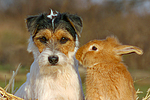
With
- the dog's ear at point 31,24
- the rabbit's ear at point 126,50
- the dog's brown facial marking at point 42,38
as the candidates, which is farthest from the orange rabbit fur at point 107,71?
the dog's ear at point 31,24

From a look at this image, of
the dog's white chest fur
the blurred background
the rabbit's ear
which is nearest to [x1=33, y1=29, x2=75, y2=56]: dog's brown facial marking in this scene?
the dog's white chest fur

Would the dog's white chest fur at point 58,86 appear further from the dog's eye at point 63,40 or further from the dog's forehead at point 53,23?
the dog's forehead at point 53,23

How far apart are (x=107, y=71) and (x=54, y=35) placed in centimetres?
139

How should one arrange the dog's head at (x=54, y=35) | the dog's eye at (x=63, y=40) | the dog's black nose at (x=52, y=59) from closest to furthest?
the dog's black nose at (x=52, y=59)
the dog's head at (x=54, y=35)
the dog's eye at (x=63, y=40)

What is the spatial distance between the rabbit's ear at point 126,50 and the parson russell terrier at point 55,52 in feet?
3.57

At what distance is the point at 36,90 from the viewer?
4.76 m

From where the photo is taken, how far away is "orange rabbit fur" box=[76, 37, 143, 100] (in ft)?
13.0

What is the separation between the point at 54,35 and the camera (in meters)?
4.69

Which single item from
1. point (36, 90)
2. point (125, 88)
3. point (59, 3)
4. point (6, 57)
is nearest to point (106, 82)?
point (125, 88)

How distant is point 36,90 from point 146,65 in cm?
1600

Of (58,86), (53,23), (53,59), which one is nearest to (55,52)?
(53,59)

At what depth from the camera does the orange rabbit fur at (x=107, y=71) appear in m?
3.97

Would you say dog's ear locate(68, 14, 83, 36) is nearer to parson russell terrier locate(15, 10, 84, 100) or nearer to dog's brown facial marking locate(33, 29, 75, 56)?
parson russell terrier locate(15, 10, 84, 100)

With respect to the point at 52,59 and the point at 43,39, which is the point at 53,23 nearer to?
the point at 43,39
